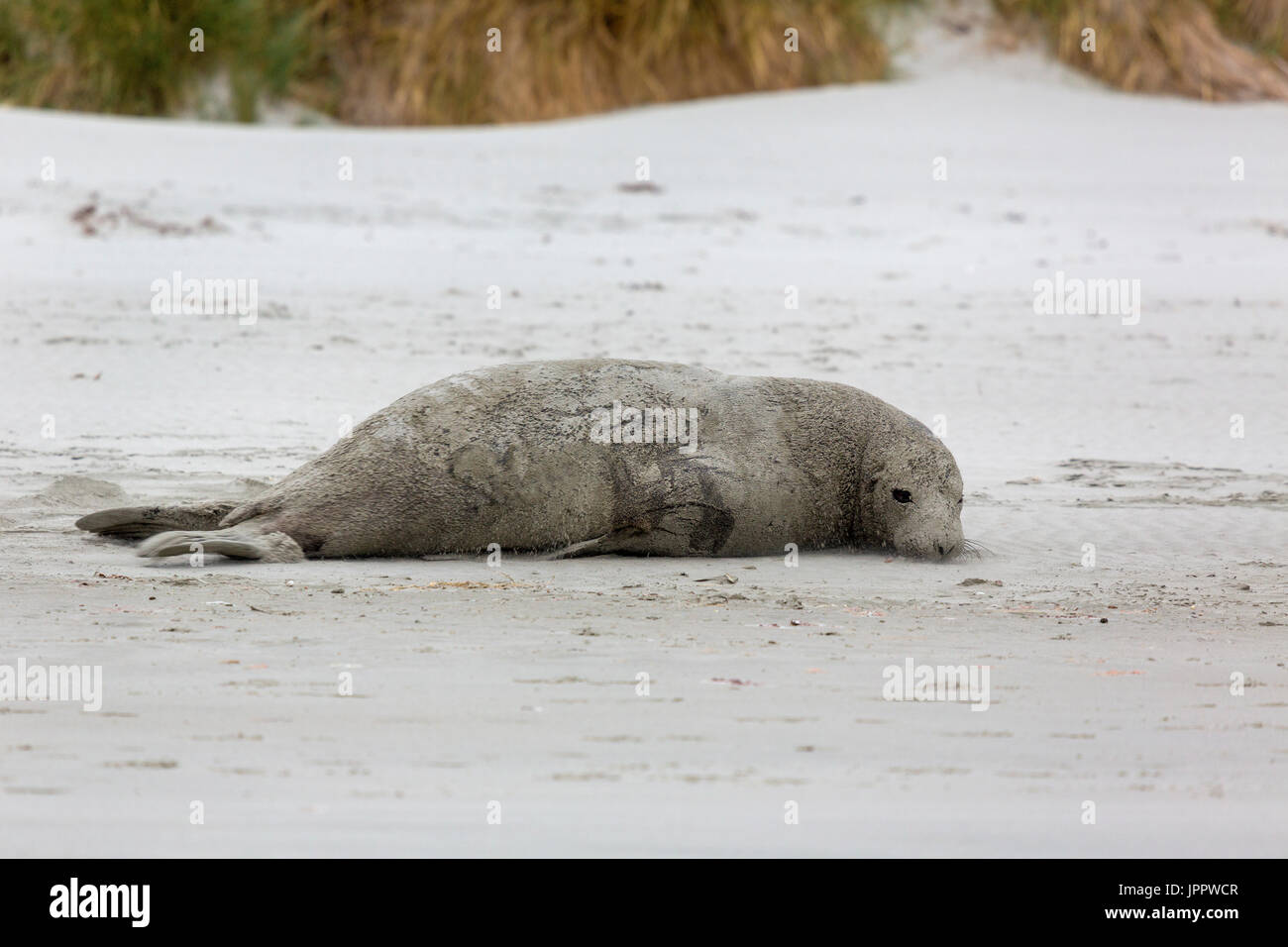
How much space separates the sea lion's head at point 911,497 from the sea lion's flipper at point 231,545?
199 cm

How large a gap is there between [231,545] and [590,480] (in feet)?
3.86

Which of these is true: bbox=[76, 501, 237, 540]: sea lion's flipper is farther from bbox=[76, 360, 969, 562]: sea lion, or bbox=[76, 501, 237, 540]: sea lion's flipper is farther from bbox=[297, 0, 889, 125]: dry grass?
bbox=[297, 0, 889, 125]: dry grass

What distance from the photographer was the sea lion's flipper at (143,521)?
18.4ft

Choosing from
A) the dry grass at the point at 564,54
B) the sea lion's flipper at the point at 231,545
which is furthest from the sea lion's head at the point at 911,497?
the dry grass at the point at 564,54

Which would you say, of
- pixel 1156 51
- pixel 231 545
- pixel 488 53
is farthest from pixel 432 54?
pixel 231 545

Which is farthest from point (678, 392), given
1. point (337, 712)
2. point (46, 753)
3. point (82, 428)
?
point (82, 428)

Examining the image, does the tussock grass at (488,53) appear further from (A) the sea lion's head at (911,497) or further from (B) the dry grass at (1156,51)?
(A) the sea lion's head at (911,497)

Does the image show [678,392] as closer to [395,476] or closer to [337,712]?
[395,476]

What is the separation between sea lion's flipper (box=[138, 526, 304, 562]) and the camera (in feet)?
17.1

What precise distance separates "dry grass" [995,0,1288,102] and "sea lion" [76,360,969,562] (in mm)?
11013

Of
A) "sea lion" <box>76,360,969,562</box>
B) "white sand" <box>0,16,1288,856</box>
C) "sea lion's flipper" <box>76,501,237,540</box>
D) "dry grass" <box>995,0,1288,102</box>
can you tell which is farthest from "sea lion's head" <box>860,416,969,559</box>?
"dry grass" <box>995,0,1288,102</box>

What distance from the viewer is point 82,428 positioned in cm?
776

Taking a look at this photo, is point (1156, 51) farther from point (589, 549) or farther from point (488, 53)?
point (589, 549)

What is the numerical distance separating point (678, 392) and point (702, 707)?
2082 mm
